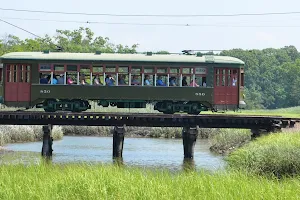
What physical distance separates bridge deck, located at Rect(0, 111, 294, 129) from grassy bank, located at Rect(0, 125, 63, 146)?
9498mm

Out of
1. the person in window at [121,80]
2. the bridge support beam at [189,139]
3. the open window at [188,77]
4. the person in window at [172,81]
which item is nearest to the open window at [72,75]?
the person in window at [121,80]

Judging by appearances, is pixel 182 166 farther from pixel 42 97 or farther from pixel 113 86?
pixel 42 97

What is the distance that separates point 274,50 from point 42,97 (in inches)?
5117

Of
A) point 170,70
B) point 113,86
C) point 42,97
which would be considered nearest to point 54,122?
point 42,97

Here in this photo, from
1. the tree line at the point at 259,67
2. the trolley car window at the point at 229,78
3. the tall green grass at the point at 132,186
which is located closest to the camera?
A: the tall green grass at the point at 132,186

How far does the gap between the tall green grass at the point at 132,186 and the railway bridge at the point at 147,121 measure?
14.0m

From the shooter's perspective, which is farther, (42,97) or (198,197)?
(42,97)

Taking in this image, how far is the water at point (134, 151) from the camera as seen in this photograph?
31.2 m

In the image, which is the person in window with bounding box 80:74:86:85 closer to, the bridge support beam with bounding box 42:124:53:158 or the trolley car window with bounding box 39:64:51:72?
the trolley car window with bounding box 39:64:51:72

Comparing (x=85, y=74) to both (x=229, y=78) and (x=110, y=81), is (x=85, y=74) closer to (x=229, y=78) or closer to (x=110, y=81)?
(x=110, y=81)

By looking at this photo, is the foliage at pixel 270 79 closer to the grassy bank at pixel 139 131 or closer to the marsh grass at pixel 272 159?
the grassy bank at pixel 139 131

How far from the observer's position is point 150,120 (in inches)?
1288

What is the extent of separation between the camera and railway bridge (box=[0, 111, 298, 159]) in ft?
105

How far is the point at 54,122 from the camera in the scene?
108ft
